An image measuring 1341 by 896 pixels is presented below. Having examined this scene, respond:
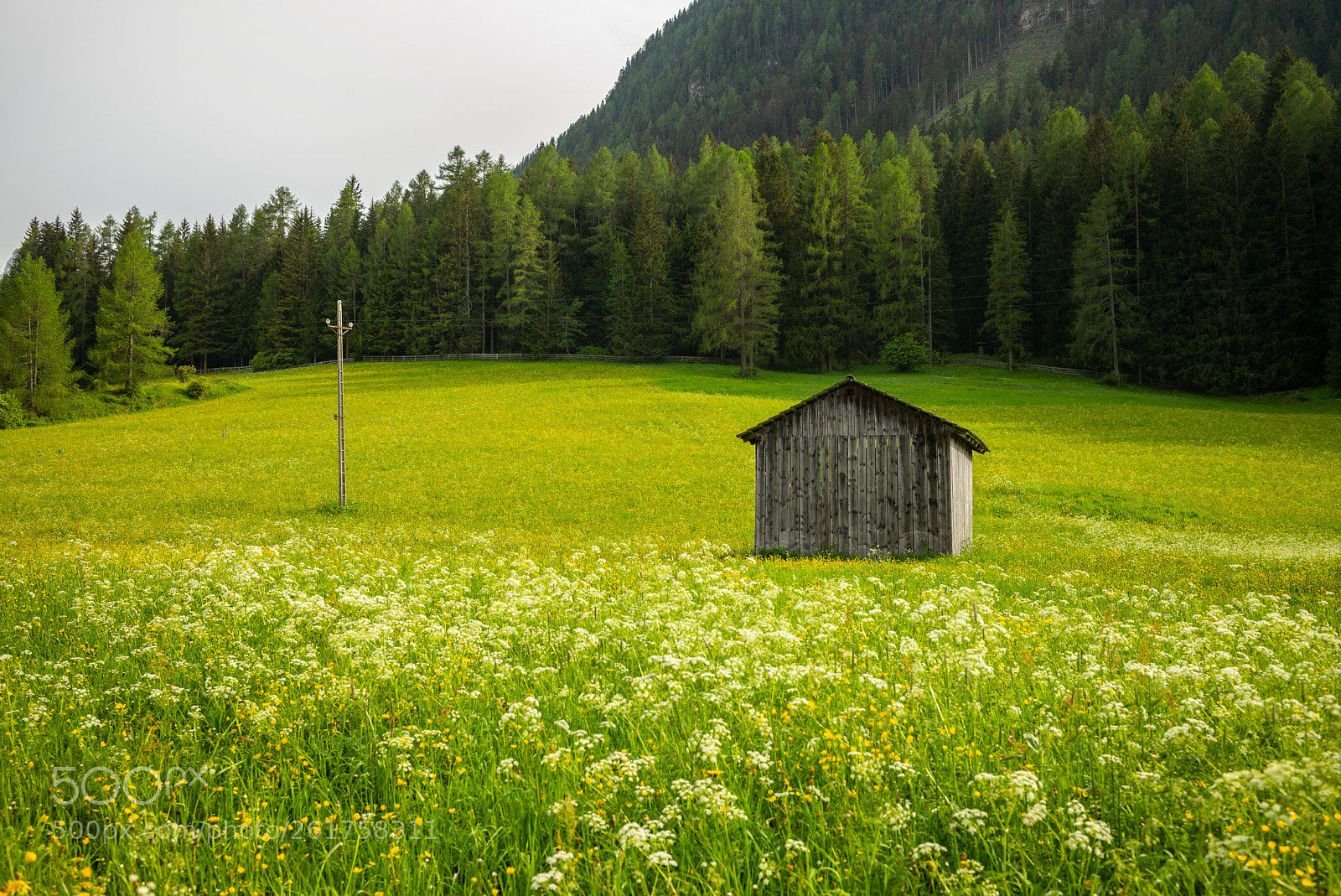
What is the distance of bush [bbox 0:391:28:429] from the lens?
4831 cm

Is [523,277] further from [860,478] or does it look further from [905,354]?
[860,478]

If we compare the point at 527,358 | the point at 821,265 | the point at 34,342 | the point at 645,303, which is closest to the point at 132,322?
the point at 34,342

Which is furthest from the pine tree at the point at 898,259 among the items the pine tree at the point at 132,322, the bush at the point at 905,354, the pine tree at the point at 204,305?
the pine tree at the point at 204,305

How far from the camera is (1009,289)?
66.9 m

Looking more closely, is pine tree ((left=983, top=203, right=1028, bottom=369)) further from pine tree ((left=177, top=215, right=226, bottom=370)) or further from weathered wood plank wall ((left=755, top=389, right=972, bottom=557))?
pine tree ((left=177, top=215, right=226, bottom=370))

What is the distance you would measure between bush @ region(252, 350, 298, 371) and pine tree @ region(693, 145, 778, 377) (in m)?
59.6

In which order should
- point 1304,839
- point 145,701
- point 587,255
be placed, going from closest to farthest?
point 1304,839 < point 145,701 < point 587,255

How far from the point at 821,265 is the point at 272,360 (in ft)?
242

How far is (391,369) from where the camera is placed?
237ft

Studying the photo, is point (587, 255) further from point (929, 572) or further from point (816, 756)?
point (816, 756)

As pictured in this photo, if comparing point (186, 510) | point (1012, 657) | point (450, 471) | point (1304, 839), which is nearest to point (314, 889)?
point (1304, 839)

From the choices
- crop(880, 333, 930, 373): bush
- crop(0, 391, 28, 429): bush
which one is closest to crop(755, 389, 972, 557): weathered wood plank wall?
crop(880, 333, 930, 373): bush

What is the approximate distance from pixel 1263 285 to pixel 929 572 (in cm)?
5980

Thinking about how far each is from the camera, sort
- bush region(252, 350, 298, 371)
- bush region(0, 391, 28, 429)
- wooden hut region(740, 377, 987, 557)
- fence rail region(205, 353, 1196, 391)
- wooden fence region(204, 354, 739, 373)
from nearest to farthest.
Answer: wooden hut region(740, 377, 987, 557) → bush region(0, 391, 28, 429) → fence rail region(205, 353, 1196, 391) → wooden fence region(204, 354, 739, 373) → bush region(252, 350, 298, 371)
